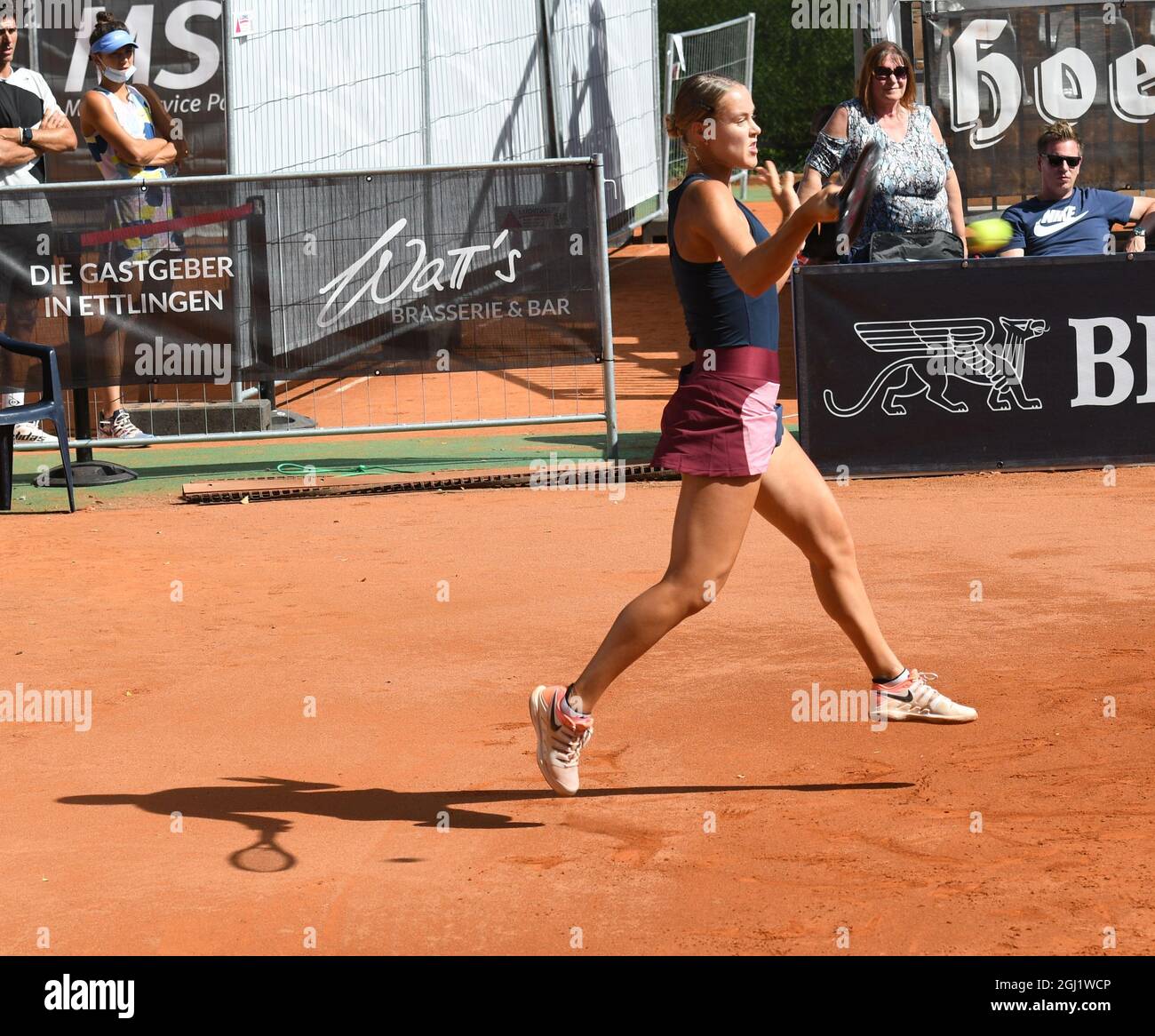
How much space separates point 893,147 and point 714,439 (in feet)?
19.4

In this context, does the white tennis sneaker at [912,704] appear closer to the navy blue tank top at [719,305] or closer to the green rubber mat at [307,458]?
the navy blue tank top at [719,305]

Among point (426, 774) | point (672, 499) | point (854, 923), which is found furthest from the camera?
point (672, 499)

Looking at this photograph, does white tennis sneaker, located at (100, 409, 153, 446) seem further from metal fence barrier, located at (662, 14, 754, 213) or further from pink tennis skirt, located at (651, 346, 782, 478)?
metal fence barrier, located at (662, 14, 754, 213)

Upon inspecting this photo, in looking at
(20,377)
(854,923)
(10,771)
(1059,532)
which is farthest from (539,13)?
(854,923)

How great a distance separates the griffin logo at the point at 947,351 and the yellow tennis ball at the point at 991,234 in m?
1.16

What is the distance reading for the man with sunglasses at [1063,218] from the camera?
36.9 ft

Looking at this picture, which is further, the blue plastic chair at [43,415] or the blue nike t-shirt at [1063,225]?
the blue nike t-shirt at [1063,225]

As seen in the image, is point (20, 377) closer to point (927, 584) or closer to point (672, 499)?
point (672, 499)

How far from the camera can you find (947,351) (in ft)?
35.3

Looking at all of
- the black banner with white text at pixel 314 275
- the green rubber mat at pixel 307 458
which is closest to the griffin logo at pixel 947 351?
the green rubber mat at pixel 307 458

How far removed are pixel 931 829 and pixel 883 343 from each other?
6283 millimetres

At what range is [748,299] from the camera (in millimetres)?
5086

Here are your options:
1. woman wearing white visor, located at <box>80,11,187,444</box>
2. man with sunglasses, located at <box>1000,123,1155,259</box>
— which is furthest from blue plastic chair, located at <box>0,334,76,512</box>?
man with sunglasses, located at <box>1000,123,1155,259</box>

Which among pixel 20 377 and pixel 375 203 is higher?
pixel 375 203
